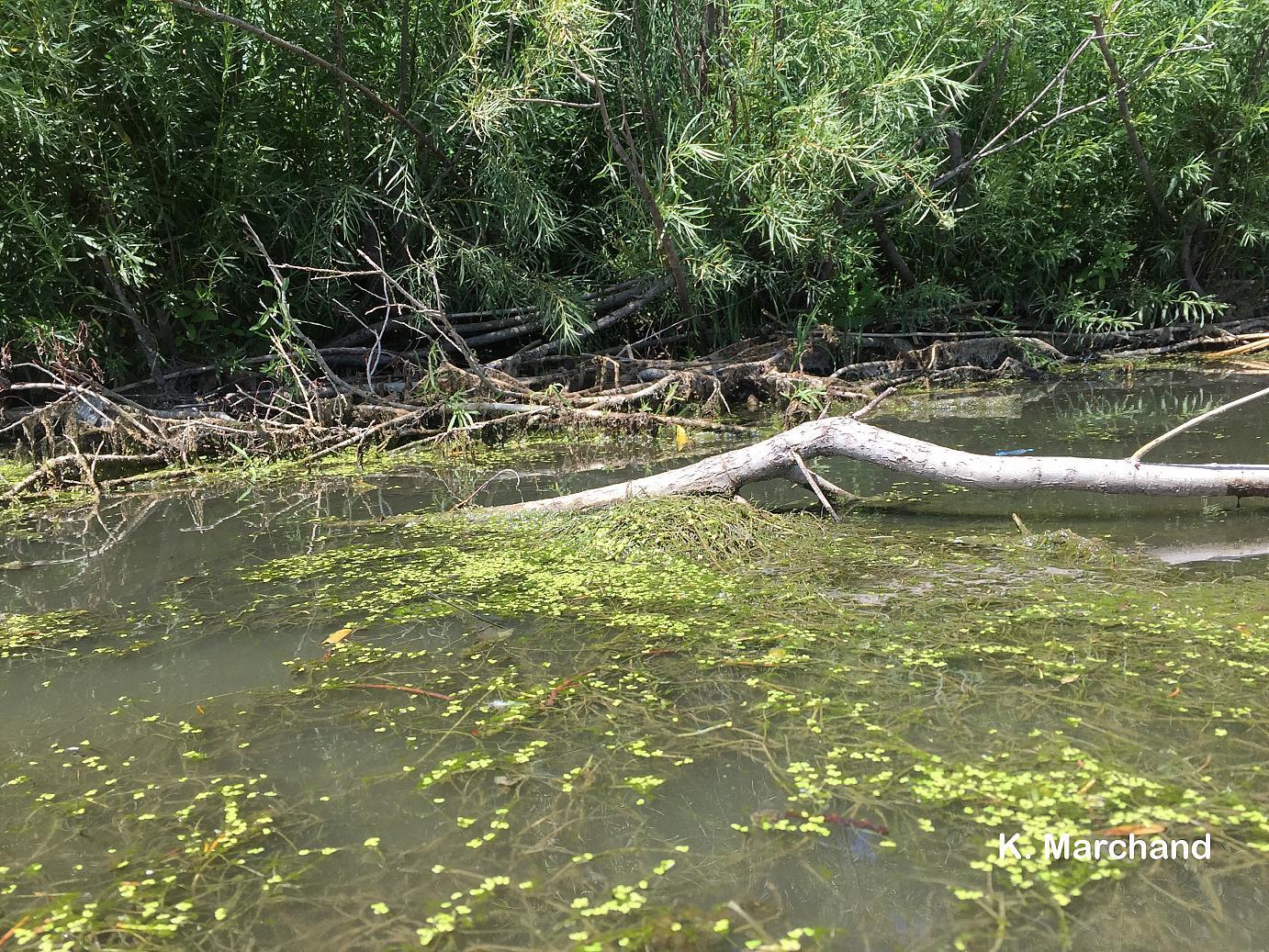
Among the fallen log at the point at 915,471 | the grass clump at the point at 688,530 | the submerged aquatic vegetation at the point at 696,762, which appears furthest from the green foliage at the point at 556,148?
the submerged aquatic vegetation at the point at 696,762

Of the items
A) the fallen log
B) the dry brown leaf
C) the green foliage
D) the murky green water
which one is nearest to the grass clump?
the murky green water

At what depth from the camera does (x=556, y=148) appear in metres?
6.12

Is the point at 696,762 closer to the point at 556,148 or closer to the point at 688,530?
the point at 688,530

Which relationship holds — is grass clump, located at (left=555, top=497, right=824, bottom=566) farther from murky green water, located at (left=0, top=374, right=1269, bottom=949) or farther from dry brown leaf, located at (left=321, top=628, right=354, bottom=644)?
dry brown leaf, located at (left=321, top=628, right=354, bottom=644)

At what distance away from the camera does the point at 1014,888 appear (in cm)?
142

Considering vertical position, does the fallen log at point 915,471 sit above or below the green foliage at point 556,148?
below

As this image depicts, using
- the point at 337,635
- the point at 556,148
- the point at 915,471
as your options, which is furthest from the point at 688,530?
the point at 556,148

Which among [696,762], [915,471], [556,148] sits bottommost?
[696,762]

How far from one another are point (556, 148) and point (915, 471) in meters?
3.63

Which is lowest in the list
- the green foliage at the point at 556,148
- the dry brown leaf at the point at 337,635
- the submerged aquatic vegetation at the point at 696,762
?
the submerged aquatic vegetation at the point at 696,762

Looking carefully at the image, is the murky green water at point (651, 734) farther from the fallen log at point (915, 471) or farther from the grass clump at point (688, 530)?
the fallen log at point (915, 471)

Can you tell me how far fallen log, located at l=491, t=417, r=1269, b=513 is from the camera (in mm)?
3053

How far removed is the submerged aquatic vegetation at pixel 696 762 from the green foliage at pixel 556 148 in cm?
301

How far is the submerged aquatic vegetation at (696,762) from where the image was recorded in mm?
1434
